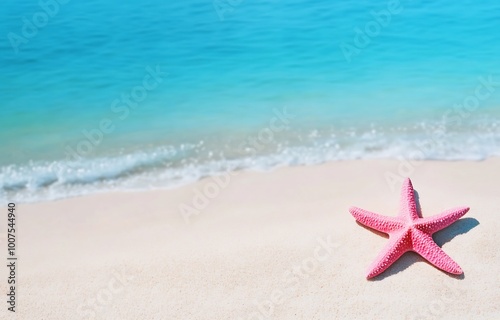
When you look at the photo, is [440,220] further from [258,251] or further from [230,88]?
[230,88]

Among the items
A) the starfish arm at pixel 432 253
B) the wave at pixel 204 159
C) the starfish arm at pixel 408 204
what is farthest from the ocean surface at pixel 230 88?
the starfish arm at pixel 432 253

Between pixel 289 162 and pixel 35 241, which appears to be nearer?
pixel 35 241

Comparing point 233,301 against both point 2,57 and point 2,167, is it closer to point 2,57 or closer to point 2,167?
point 2,167

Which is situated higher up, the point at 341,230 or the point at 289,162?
the point at 289,162

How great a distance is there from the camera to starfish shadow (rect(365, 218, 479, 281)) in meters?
4.95

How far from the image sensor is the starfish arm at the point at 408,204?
524cm

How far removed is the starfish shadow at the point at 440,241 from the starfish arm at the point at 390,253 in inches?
3.8

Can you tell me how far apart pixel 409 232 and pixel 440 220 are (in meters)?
0.38

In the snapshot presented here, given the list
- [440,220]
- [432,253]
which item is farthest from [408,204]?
[432,253]

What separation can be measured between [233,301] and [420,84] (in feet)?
19.5

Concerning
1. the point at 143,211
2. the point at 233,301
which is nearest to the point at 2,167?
the point at 143,211

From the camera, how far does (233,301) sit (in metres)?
4.82

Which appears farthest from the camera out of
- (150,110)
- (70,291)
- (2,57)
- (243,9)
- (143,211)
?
(243,9)

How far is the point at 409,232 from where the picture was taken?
5.04 meters
